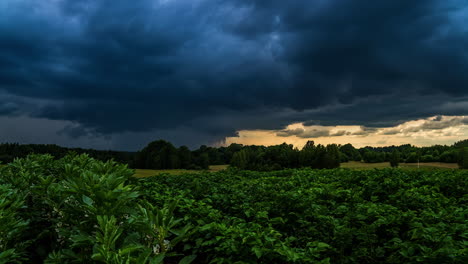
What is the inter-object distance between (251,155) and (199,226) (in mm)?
25340

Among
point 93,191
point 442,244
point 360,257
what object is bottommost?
point 360,257

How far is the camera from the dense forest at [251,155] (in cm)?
2881

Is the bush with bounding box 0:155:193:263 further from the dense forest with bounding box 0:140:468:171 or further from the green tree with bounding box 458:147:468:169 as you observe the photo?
the green tree with bounding box 458:147:468:169

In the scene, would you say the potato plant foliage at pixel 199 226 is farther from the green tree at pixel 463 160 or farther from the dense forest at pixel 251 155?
the green tree at pixel 463 160

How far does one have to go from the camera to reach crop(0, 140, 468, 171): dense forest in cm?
2881

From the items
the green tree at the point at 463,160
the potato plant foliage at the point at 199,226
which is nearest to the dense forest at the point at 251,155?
the green tree at the point at 463,160

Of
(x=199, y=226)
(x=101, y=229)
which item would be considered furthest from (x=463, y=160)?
(x=101, y=229)

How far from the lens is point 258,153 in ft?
99.1

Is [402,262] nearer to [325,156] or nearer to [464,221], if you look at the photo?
[464,221]

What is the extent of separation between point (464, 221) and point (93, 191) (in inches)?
244

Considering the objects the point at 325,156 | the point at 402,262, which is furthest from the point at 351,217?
the point at 325,156

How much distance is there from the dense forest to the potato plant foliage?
1573cm

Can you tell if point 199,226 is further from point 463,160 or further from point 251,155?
point 463,160

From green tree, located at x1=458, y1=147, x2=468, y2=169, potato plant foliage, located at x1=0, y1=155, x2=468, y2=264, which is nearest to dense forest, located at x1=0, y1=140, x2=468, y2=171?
green tree, located at x1=458, y1=147, x2=468, y2=169
